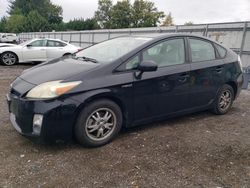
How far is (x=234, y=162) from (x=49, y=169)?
2183mm

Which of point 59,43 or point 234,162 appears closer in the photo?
point 234,162

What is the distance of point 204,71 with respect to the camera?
4.84 m

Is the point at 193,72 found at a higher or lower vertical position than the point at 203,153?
higher

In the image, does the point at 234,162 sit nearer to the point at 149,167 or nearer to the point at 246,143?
the point at 246,143

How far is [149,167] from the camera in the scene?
3365mm

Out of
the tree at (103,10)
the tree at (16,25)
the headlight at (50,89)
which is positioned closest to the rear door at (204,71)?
the headlight at (50,89)

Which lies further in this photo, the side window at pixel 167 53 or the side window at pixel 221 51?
the side window at pixel 221 51

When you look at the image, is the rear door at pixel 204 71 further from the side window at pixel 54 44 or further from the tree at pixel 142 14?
the tree at pixel 142 14

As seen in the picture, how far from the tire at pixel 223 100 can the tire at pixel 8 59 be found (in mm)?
10029

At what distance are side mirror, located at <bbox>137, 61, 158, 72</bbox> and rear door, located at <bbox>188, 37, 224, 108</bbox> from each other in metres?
0.95

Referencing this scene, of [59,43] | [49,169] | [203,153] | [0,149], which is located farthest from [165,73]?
[59,43]

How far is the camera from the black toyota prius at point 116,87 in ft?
11.6

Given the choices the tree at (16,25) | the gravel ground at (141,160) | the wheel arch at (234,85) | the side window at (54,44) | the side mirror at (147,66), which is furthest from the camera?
the tree at (16,25)

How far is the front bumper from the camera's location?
11.3 feet
